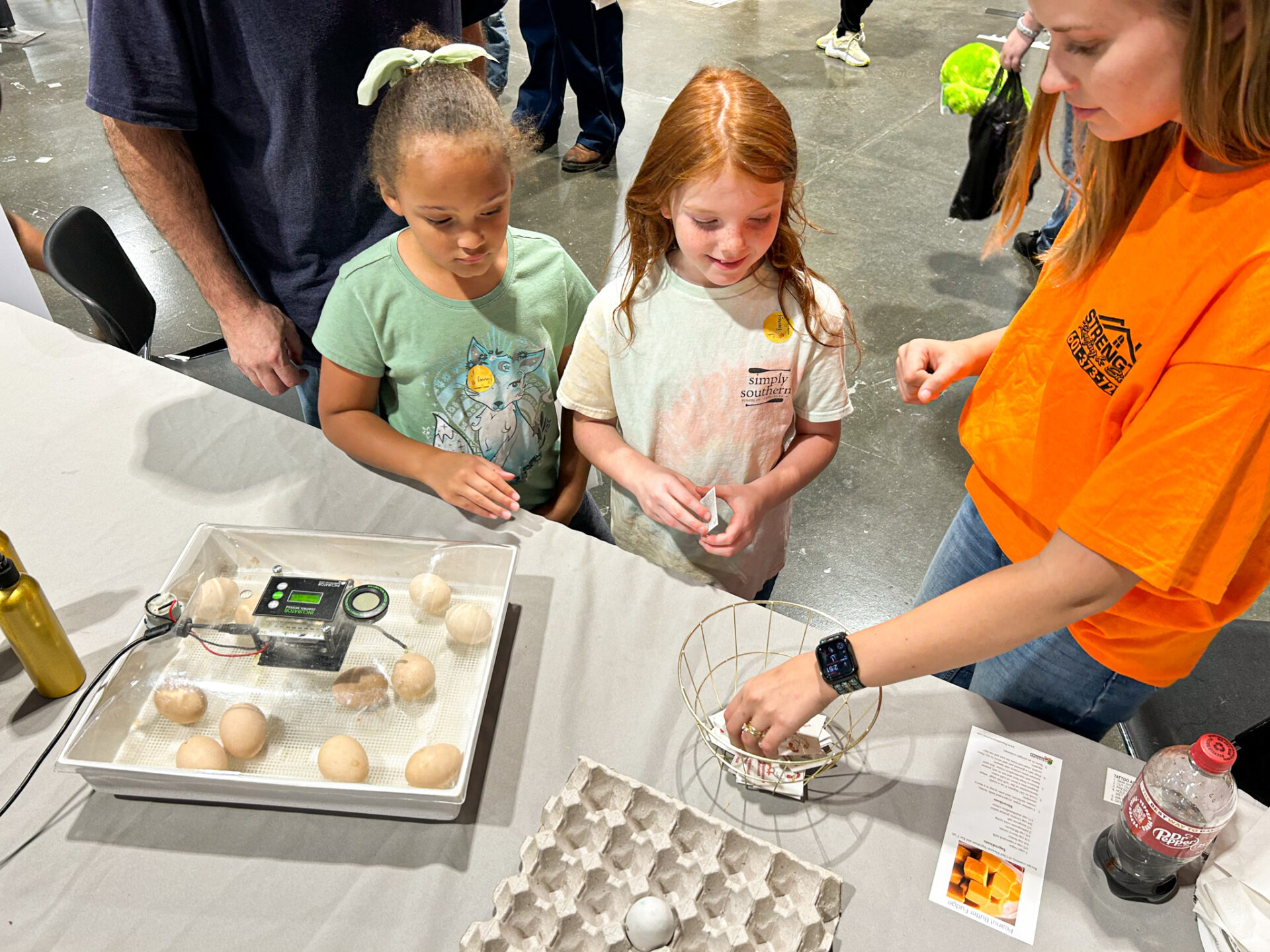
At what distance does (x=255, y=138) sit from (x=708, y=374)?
0.90 m

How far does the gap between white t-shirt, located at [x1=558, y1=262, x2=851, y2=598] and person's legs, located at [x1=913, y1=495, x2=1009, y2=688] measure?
253 mm

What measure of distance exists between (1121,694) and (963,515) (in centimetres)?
33

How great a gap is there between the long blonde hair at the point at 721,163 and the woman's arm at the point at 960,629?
1.82 feet

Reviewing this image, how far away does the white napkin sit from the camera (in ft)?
2.74

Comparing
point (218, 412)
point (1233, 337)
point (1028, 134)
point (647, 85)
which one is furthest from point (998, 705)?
point (647, 85)

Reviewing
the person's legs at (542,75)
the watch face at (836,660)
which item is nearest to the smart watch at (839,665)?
the watch face at (836,660)

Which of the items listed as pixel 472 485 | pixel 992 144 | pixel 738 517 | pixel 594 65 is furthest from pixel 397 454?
pixel 594 65

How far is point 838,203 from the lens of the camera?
4121 millimetres

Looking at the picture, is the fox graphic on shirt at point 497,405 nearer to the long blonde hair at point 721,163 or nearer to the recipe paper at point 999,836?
the long blonde hair at point 721,163

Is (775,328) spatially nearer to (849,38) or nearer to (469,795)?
(469,795)

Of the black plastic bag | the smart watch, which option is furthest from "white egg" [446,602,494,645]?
the black plastic bag

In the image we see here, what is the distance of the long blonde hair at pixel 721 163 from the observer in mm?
1146

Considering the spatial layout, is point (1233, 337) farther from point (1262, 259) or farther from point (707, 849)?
point (707, 849)

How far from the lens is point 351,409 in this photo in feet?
4.83
